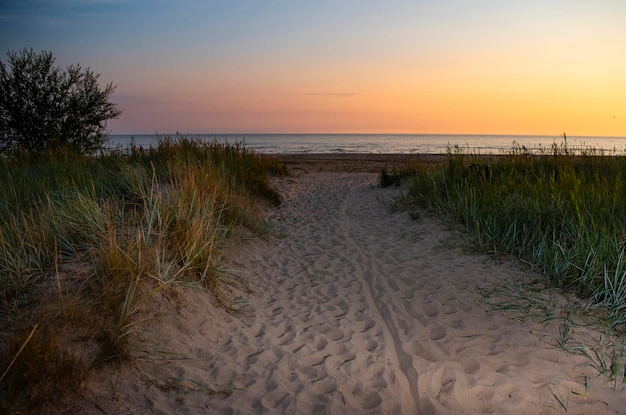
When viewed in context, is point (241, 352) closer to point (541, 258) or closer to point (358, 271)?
point (358, 271)

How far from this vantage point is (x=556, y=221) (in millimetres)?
6117

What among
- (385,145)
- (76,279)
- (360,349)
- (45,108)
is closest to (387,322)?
(360,349)

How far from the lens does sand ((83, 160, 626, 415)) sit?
3354mm

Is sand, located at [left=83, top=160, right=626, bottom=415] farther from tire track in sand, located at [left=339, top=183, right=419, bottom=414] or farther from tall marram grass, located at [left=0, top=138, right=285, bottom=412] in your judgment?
tall marram grass, located at [left=0, top=138, right=285, bottom=412]

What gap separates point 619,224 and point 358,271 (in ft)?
11.5

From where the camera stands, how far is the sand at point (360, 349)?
3.35m

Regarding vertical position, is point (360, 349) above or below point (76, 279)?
below

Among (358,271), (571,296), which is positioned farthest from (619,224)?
(358,271)

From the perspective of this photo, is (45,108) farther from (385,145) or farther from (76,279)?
(385,145)

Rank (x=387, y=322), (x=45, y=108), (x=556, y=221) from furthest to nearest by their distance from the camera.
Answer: (x=45, y=108), (x=556, y=221), (x=387, y=322)

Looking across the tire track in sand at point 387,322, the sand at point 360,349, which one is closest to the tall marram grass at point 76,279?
the sand at point 360,349

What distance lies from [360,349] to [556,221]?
368 cm

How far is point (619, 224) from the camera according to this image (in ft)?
18.4

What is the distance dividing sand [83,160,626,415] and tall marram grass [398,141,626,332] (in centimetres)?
34
